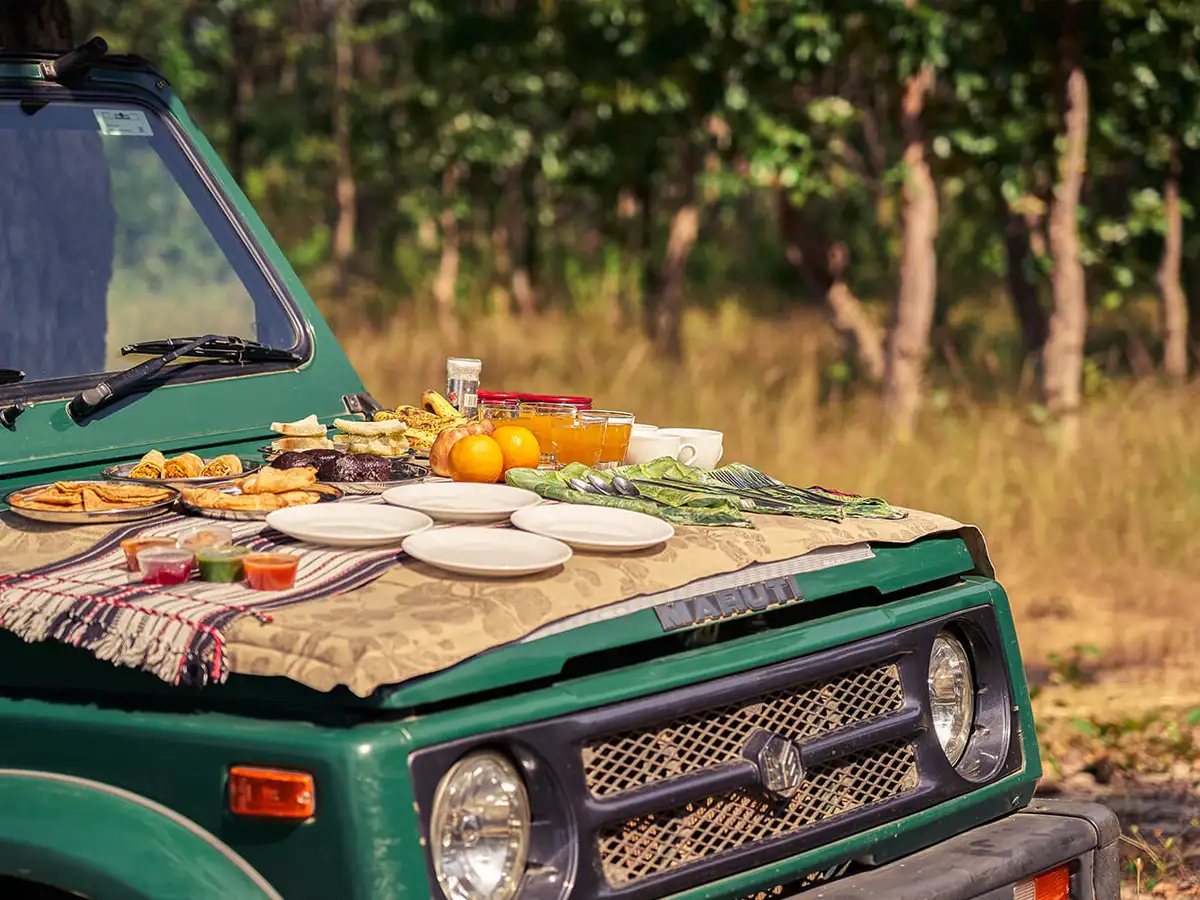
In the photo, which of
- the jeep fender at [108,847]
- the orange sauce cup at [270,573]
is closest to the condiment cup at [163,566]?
the orange sauce cup at [270,573]

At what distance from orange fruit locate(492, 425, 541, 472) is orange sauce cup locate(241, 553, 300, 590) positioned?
0.91 metres

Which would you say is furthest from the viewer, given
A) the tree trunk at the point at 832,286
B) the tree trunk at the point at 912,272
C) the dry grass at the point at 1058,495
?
the tree trunk at the point at 832,286

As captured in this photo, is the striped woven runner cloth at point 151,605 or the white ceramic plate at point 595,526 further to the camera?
the white ceramic plate at point 595,526

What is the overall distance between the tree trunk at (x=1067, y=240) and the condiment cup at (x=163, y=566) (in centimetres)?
798

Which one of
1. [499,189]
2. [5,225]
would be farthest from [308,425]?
[499,189]

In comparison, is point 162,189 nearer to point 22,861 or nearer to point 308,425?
point 308,425

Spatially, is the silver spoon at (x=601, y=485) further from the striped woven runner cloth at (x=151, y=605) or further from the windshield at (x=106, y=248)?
the windshield at (x=106, y=248)

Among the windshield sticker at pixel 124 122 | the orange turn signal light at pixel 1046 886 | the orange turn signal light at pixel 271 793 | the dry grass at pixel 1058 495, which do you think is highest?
the windshield sticker at pixel 124 122

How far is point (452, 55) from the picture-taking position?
455 inches

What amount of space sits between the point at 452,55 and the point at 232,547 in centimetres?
927

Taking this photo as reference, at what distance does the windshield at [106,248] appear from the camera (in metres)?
3.65

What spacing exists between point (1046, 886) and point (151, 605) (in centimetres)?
160

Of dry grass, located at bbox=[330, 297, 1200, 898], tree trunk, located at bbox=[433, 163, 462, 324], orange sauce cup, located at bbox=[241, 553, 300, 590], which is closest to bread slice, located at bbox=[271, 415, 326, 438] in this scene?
orange sauce cup, located at bbox=[241, 553, 300, 590]

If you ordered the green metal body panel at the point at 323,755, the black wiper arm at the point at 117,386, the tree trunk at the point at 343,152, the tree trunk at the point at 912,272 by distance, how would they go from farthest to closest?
1. the tree trunk at the point at 343,152
2. the tree trunk at the point at 912,272
3. the black wiper arm at the point at 117,386
4. the green metal body panel at the point at 323,755
